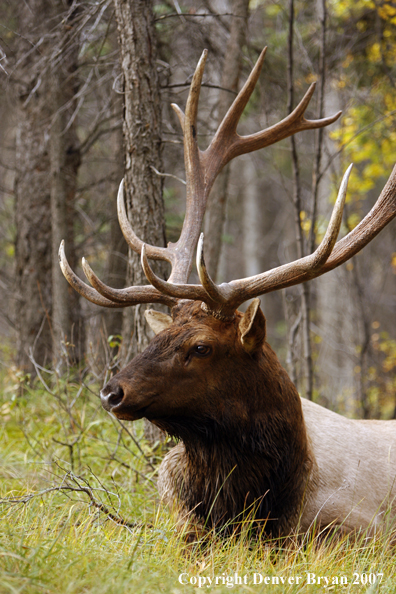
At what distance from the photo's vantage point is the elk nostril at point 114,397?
8.87 feet

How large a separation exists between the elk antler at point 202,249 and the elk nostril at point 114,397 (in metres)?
0.57

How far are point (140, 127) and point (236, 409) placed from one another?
248cm

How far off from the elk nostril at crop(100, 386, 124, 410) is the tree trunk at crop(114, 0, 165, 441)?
1.58m

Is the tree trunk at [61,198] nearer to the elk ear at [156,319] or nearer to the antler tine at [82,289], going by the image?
the elk ear at [156,319]

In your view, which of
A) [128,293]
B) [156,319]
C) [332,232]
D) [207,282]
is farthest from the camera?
[156,319]

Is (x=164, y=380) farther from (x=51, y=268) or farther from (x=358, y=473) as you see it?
(x=51, y=268)

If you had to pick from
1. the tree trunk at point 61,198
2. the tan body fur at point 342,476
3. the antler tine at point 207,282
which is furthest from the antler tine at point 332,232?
the tree trunk at point 61,198

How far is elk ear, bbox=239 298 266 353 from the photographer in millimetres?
2834

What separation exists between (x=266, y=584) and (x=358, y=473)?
1153mm

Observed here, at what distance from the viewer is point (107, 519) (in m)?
3.02

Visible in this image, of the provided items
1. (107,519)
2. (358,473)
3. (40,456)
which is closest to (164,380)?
(107,519)

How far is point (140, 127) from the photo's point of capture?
434cm

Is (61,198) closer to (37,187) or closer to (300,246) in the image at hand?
(37,187)

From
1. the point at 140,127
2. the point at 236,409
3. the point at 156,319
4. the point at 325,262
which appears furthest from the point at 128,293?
the point at 140,127
